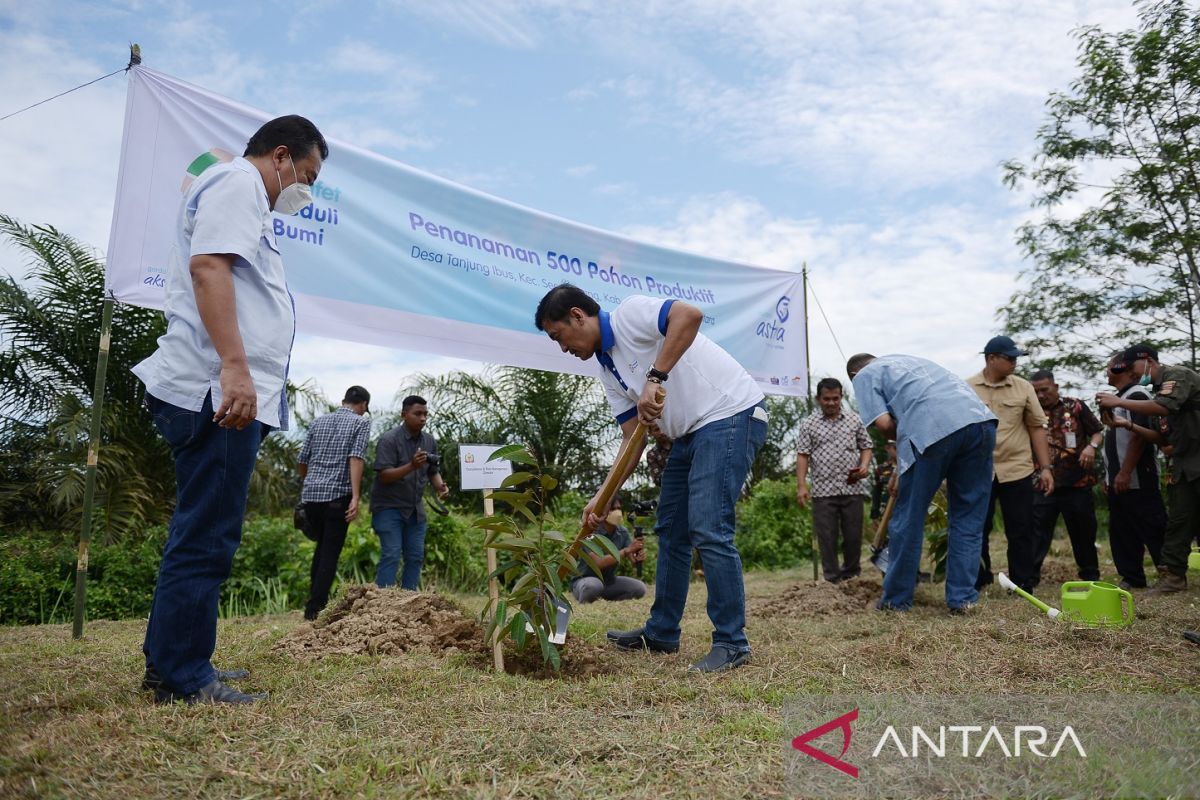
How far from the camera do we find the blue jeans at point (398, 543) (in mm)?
6016

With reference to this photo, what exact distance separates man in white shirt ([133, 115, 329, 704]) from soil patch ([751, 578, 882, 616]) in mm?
3460

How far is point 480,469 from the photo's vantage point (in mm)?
3852

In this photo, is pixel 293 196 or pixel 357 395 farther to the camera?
pixel 357 395

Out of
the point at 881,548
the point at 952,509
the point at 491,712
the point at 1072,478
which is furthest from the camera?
the point at 881,548

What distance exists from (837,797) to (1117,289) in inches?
577

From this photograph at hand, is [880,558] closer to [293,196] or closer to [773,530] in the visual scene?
[773,530]

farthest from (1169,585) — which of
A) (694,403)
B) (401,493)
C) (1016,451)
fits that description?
(401,493)

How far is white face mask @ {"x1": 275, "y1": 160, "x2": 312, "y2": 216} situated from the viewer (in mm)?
2781

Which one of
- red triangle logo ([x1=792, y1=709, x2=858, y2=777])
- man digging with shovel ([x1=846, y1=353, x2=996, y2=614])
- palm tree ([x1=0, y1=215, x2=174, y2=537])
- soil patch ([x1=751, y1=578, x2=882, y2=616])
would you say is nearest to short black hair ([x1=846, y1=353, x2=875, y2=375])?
man digging with shovel ([x1=846, y1=353, x2=996, y2=614])

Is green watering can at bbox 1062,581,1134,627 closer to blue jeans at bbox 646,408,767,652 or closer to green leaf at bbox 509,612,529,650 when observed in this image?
blue jeans at bbox 646,408,767,652

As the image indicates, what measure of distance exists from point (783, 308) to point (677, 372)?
4.76 m

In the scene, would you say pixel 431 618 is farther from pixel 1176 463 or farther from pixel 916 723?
pixel 1176 463

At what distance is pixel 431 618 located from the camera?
3.65m

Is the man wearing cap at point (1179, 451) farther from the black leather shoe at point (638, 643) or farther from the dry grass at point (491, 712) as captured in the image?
the black leather shoe at point (638, 643)
